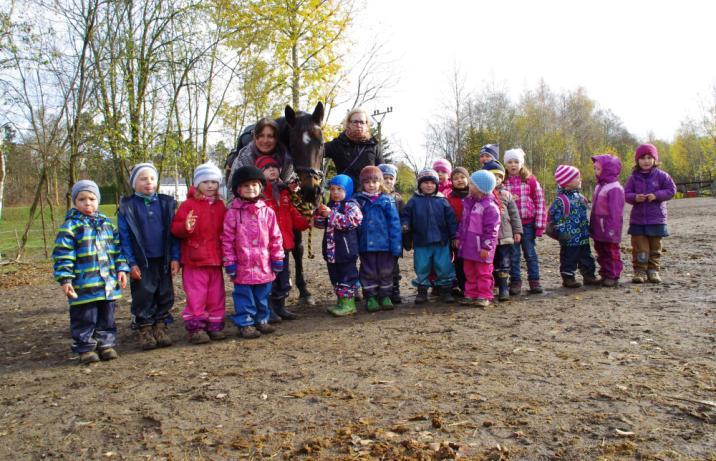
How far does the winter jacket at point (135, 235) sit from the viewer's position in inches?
181

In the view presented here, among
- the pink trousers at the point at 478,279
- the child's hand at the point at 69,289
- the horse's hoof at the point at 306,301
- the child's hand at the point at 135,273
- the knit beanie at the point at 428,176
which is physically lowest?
the horse's hoof at the point at 306,301

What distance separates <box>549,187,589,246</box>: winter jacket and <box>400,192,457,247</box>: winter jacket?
166 cm

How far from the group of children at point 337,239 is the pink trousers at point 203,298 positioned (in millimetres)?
10

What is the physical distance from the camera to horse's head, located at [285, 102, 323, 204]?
5129 mm

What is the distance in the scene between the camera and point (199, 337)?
4.77 metres

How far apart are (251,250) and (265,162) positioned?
1.08 meters

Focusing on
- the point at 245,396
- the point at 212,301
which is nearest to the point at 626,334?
the point at 245,396

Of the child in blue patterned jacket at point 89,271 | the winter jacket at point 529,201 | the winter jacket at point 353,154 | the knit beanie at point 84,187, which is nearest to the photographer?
the child in blue patterned jacket at point 89,271

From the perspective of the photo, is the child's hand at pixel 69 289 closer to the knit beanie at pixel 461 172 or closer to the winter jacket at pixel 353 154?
the winter jacket at pixel 353 154

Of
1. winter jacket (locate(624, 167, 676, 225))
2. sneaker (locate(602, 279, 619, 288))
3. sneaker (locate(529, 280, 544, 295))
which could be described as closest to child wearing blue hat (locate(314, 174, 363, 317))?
sneaker (locate(529, 280, 544, 295))

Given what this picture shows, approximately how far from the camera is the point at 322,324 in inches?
209

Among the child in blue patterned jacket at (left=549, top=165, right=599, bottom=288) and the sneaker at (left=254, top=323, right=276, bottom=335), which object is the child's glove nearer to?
the sneaker at (left=254, top=323, right=276, bottom=335)

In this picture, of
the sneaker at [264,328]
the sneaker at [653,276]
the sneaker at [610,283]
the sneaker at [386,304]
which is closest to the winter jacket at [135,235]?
the sneaker at [264,328]

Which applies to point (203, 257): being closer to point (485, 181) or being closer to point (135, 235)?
point (135, 235)
